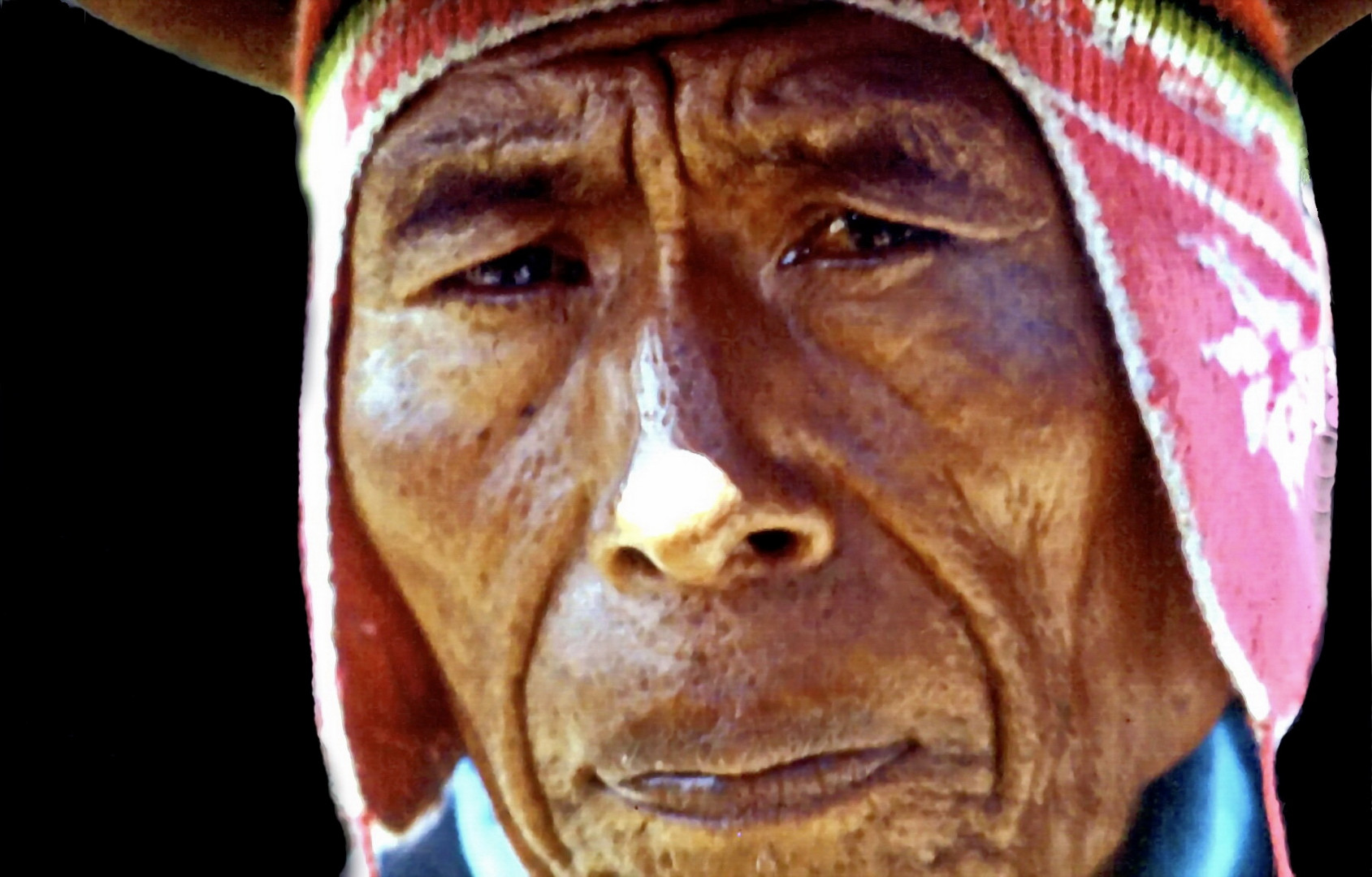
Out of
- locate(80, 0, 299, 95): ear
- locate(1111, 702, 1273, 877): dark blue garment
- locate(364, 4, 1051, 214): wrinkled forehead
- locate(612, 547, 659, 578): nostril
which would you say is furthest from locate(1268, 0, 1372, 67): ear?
locate(80, 0, 299, 95): ear

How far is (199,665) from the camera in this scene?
1106mm

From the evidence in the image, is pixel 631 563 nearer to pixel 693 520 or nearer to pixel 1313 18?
pixel 693 520

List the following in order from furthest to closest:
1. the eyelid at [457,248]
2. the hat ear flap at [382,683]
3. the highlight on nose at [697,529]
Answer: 1. the hat ear flap at [382,683]
2. the eyelid at [457,248]
3. the highlight on nose at [697,529]

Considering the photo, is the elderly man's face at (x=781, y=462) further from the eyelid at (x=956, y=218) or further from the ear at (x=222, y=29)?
the ear at (x=222, y=29)

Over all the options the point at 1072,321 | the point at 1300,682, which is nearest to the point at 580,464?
the point at 1072,321

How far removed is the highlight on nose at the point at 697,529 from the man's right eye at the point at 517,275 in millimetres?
133

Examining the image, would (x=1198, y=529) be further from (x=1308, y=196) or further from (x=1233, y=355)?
(x=1308, y=196)

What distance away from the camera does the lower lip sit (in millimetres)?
632

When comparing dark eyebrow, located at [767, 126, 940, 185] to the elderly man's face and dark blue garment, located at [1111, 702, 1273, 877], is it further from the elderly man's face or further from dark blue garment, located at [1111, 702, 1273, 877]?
dark blue garment, located at [1111, 702, 1273, 877]

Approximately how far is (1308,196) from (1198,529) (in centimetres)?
26

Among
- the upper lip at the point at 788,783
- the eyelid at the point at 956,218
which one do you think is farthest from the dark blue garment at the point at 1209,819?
the eyelid at the point at 956,218

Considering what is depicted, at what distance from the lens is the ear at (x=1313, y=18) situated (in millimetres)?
823

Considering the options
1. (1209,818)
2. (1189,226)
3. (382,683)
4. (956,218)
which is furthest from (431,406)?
(1209,818)

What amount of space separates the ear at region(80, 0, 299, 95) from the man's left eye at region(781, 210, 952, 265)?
0.43 metres
